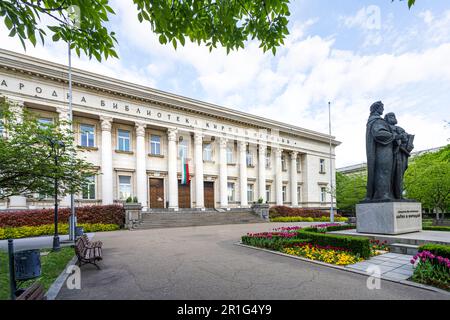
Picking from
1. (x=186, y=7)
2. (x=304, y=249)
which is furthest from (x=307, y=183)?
(x=186, y=7)

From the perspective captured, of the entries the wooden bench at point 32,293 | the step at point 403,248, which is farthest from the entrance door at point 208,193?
the wooden bench at point 32,293

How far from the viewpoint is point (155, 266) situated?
7.68m

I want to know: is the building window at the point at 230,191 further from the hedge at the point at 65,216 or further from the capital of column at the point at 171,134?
the hedge at the point at 65,216

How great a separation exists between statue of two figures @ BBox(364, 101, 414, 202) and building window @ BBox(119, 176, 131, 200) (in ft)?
71.7

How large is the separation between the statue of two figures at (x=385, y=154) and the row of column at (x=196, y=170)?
19.8m

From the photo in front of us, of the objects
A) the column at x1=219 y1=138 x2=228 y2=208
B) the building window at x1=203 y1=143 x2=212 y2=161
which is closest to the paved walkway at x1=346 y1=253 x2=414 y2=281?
the column at x1=219 y1=138 x2=228 y2=208

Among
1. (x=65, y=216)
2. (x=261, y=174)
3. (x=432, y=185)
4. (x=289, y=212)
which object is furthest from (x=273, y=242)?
(x=261, y=174)

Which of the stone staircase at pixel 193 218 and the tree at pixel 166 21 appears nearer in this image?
the tree at pixel 166 21

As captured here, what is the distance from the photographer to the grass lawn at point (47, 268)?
5.84m

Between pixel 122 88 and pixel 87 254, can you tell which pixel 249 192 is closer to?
pixel 122 88

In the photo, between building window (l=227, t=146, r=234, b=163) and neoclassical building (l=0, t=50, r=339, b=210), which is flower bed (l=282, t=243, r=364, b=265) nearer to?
neoclassical building (l=0, t=50, r=339, b=210)

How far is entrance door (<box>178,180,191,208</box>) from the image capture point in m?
28.6

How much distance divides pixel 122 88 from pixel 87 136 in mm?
5777

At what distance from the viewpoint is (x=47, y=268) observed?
7.40 m
